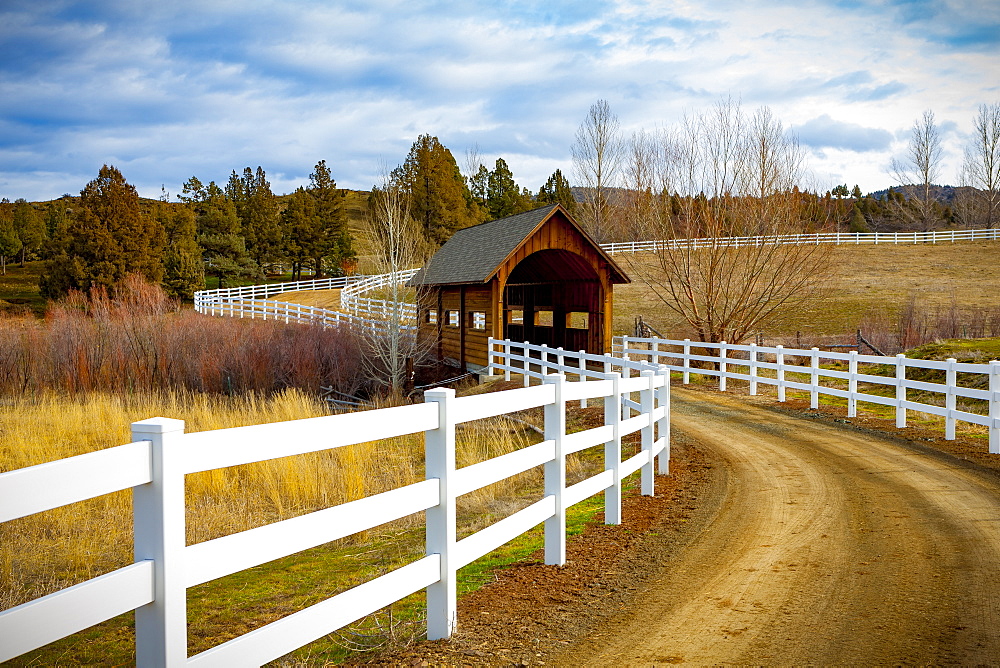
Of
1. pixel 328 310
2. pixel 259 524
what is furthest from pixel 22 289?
pixel 259 524

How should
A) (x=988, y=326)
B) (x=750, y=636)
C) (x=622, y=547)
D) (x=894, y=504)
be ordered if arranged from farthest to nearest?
1. (x=988, y=326)
2. (x=894, y=504)
3. (x=622, y=547)
4. (x=750, y=636)

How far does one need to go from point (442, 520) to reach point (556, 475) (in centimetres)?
148

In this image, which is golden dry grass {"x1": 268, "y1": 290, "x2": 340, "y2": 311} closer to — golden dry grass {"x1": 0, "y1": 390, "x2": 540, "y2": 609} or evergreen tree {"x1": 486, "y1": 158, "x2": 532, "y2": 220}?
evergreen tree {"x1": 486, "y1": 158, "x2": 532, "y2": 220}

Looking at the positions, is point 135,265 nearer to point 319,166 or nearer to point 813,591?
point 319,166

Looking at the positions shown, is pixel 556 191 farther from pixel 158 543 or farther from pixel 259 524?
pixel 158 543

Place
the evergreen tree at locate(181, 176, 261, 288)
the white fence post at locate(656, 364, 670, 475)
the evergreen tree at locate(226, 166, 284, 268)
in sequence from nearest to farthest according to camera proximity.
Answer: the white fence post at locate(656, 364, 670, 475) < the evergreen tree at locate(181, 176, 261, 288) < the evergreen tree at locate(226, 166, 284, 268)

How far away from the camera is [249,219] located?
67375 mm

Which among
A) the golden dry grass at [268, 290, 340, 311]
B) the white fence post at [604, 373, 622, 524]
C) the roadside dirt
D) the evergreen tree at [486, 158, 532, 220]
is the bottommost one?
the roadside dirt

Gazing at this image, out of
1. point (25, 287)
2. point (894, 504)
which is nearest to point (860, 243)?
point (894, 504)

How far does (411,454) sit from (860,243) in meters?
52.5

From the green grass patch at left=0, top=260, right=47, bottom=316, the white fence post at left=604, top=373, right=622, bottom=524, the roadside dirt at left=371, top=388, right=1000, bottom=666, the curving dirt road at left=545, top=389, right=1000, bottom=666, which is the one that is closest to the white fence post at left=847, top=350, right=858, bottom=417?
the curving dirt road at left=545, top=389, right=1000, bottom=666

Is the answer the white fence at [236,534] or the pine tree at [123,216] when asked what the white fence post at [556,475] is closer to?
the white fence at [236,534]

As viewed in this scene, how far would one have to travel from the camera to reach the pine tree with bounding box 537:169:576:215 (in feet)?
229

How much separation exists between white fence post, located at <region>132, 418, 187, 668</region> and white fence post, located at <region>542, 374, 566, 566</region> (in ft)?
10.1
